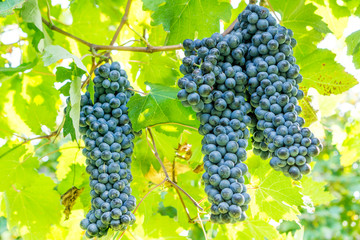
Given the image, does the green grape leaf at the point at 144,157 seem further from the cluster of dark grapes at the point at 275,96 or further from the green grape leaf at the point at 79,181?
the cluster of dark grapes at the point at 275,96

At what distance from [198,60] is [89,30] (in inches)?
47.7

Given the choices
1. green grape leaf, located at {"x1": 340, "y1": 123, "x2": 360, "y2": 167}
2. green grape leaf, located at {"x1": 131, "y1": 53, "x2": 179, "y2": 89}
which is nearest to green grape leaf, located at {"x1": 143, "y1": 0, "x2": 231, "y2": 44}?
green grape leaf, located at {"x1": 131, "y1": 53, "x2": 179, "y2": 89}

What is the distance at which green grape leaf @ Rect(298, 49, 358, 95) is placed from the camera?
154 cm

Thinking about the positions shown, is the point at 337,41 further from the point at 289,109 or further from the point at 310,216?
the point at 310,216

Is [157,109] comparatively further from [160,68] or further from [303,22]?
[303,22]

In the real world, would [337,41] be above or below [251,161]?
above

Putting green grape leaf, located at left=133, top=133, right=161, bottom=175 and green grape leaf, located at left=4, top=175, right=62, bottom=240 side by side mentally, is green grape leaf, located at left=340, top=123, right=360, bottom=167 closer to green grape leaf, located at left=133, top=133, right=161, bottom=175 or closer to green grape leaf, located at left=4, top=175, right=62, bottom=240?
green grape leaf, located at left=133, top=133, right=161, bottom=175

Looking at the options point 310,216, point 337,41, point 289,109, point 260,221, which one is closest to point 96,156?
point 289,109

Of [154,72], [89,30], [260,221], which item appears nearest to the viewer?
[260,221]

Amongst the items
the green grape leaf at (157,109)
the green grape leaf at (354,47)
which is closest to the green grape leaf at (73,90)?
the green grape leaf at (157,109)

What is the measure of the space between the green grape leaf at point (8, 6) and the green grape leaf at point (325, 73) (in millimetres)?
1133

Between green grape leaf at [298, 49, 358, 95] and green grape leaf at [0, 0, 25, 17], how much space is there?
1.13 m

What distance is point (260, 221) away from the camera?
1.91m

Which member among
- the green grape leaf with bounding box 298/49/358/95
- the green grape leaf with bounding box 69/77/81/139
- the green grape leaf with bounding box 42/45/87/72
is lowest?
the green grape leaf with bounding box 69/77/81/139
